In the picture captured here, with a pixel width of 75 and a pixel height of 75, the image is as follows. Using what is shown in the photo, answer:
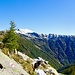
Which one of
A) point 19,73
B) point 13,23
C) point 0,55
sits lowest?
point 19,73

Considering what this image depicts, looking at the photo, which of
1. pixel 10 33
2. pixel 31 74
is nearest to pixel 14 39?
pixel 10 33

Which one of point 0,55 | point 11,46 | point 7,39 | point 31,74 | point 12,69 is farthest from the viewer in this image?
point 7,39

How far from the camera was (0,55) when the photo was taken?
62.6 ft

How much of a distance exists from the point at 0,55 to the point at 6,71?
129 inches

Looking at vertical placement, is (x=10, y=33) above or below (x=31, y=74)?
above

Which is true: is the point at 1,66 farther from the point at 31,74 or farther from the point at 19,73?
the point at 31,74

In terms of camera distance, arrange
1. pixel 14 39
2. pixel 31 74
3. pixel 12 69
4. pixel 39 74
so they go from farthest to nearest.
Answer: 1. pixel 14 39
2. pixel 39 74
3. pixel 31 74
4. pixel 12 69

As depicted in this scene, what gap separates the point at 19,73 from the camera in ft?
57.8

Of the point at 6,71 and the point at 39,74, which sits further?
the point at 39,74

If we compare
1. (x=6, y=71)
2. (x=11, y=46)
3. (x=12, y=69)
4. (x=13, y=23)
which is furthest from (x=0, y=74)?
(x=13, y=23)

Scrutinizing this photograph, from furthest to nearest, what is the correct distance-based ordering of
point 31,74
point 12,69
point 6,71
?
point 31,74 → point 12,69 → point 6,71

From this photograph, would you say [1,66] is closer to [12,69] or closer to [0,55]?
[12,69]

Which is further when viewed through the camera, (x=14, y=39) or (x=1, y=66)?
(x=14, y=39)

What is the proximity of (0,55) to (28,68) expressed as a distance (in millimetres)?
5154
